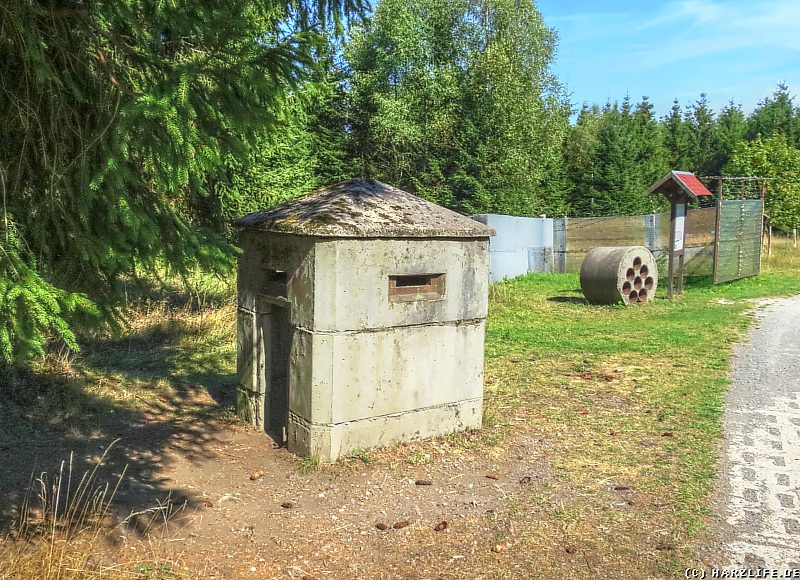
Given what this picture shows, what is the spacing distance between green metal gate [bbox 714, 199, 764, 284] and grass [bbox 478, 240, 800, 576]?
10.8 ft

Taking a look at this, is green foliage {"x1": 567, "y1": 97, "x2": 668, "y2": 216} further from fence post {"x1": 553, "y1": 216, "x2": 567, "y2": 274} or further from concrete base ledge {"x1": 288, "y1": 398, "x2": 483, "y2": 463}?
concrete base ledge {"x1": 288, "y1": 398, "x2": 483, "y2": 463}

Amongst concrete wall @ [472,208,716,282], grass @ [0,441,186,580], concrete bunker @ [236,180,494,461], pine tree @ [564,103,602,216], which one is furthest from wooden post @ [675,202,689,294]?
pine tree @ [564,103,602,216]

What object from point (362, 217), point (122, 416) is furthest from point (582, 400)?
point (122, 416)

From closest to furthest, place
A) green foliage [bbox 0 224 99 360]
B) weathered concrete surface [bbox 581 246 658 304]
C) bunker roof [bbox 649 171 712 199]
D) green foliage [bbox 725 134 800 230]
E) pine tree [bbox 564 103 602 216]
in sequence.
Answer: green foliage [bbox 0 224 99 360] < weathered concrete surface [bbox 581 246 658 304] < bunker roof [bbox 649 171 712 199] < green foliage [bbox 725 134 800 230] < pine tree [bbox 564 103 602 216]

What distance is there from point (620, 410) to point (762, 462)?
157 centimetres

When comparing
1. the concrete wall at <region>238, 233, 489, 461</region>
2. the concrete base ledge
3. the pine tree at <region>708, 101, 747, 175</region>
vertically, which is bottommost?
Answer: the concrete base ledge

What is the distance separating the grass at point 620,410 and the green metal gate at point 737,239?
328 cm

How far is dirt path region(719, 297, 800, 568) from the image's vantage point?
3.93 meters

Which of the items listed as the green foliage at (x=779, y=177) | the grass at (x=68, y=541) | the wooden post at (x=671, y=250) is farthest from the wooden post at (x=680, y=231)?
the grass at (x=68, y=541)

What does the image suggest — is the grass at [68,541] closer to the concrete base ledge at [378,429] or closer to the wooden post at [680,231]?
the concrete base ledge at [378,429]

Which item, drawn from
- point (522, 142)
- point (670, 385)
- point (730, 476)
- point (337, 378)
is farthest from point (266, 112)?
point (522, 142)

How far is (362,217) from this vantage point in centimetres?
518

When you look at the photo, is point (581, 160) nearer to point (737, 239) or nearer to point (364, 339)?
point (737, 239)

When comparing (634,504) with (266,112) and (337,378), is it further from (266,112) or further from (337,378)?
(266,112)
